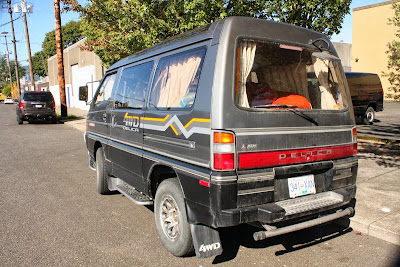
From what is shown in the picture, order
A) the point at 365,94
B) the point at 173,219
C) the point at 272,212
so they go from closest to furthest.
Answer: the point at 272,212 < the point at 173,219 < the point at 365,94

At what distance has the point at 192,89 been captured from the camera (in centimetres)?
339

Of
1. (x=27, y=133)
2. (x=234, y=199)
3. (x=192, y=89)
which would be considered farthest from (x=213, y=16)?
(x=27, y=133)

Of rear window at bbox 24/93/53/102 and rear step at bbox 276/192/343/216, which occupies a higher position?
rear window at bbox 24/93/53/102

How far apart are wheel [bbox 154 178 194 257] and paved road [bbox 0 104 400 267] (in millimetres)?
143

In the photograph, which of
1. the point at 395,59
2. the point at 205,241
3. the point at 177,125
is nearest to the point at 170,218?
the point at 205,241

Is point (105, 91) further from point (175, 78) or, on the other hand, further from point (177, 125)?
point (177, 125)

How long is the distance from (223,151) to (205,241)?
90cm

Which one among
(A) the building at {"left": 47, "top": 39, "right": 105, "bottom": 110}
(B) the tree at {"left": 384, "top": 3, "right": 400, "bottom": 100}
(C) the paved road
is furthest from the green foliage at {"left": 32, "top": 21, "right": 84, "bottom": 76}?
(C) the paved road

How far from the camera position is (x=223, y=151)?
293 centimetres

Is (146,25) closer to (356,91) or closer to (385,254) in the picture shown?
(385,254)

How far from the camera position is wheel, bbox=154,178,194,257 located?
340cm

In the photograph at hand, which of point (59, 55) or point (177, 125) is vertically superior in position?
point (59, 55)

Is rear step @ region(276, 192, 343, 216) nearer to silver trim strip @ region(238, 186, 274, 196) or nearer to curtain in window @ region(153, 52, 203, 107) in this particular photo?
silver trim strip @ region(238, 186, 274, 196)

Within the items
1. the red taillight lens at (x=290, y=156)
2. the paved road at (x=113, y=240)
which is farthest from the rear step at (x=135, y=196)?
the red taillight lens at (x=290, y=156)
